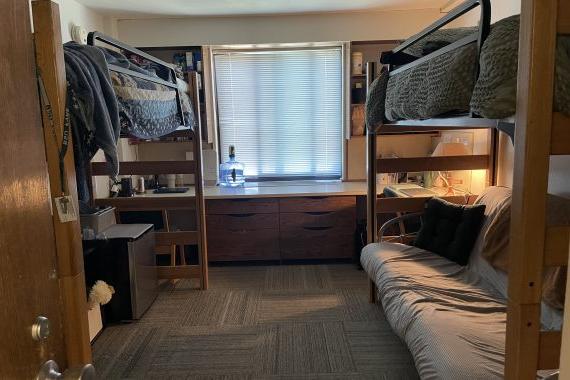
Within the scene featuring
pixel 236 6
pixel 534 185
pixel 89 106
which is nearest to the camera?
pixel 534 185

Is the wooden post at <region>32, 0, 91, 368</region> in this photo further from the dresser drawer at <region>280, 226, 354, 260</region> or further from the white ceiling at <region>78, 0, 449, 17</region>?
the dresser drawer at <region>280, 226, 354, 260</region>

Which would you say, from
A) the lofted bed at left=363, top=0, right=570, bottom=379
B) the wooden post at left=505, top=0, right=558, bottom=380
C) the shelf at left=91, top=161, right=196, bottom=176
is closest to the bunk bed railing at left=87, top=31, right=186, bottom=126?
the shelf at left=91, top=161, right=196, bottom=176

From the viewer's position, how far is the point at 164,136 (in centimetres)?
344

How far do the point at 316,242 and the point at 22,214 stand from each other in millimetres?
3406

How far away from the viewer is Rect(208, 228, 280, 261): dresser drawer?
4016 mm

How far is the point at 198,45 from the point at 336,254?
2355mm

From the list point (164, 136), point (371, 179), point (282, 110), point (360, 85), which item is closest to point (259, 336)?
point (371, 179)

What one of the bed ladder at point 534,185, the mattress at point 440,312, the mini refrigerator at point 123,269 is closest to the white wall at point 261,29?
the mini refrigerator at point 123,269

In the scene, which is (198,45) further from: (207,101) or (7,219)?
(7,219)

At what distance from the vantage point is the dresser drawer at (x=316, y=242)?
4.01 m

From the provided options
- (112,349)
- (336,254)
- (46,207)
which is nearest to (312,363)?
(112,349)

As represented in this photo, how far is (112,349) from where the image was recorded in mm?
2660

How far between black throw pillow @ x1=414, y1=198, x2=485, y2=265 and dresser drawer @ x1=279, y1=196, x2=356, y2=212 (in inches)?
36.7

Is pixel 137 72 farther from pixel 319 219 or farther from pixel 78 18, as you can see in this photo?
pixel 319 219
